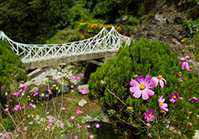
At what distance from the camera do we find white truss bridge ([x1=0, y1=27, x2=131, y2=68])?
453 inches

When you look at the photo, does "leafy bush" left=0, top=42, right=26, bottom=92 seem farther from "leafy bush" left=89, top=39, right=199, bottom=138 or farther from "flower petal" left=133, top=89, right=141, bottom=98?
"flower petal" left=133, top=89, right=141, bottom=98

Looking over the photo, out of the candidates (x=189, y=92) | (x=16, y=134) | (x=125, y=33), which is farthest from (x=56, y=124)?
(x=125, y=33)

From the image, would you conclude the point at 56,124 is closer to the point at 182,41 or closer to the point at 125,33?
the point at 182,41

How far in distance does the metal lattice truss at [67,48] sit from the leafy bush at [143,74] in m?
6.59

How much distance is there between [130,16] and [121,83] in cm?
1350

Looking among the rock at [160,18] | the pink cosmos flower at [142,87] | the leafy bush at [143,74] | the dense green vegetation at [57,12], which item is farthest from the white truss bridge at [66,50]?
the pink cosmos flower at [142,87]

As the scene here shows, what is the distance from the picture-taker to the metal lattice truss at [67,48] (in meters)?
11.7

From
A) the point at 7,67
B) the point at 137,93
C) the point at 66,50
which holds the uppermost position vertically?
the point at 137,93

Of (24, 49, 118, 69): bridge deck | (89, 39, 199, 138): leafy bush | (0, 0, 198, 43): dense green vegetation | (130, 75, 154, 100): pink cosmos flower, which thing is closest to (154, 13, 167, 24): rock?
(0, 0, 198, 43): dense green vegetation

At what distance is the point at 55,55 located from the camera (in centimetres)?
1216

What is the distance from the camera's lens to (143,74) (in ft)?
14.8

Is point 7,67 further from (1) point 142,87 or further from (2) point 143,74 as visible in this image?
(1) point 142,87

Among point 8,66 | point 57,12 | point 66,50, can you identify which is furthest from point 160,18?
point 8,66

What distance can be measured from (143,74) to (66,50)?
8.37 meters
